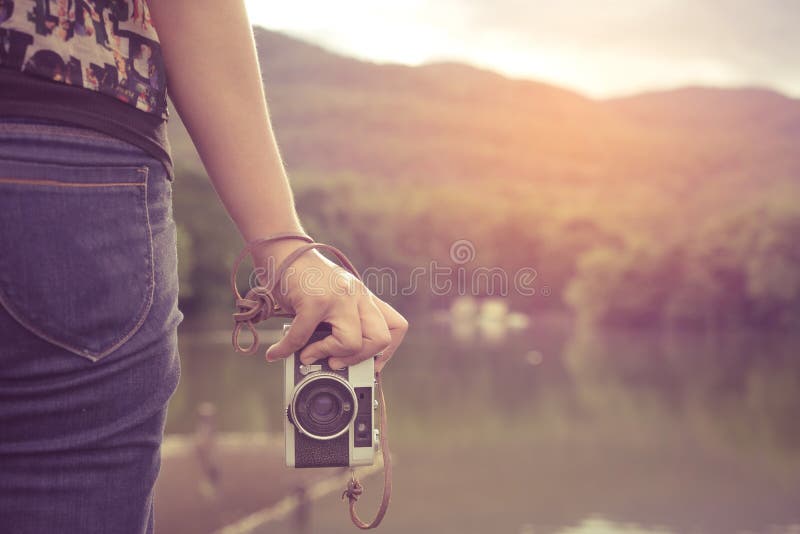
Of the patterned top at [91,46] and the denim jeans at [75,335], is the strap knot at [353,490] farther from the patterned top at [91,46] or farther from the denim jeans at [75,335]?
the patterned top at [91,46]

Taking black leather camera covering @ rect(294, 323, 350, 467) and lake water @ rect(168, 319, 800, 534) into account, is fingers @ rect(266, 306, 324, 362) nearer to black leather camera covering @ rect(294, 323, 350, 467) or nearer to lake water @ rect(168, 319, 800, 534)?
black leather camera covering @ rect(294, 323, 350, 467)

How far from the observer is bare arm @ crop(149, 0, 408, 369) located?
0.93 metres

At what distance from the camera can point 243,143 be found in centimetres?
95

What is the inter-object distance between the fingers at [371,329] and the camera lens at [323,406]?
9 cm

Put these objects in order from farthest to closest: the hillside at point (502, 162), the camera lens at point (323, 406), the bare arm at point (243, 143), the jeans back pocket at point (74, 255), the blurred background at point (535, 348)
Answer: the hillside at point (502, 162) → the blurred background at point (535, 348) → the camera lens at point (323, 406) → the bare arm at point (243, 143) → the jeans back pocket at point (74, 255)

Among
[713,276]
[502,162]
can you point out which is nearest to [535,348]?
[713,276]

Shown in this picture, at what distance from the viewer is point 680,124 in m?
124

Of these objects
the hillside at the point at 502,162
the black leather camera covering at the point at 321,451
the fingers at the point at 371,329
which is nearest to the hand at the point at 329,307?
the fingers at the point at 371,329

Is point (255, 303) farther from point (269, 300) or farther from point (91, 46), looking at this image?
point (91, 46)

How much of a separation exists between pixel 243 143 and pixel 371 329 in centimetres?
24

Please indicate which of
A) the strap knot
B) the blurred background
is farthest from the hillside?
the strap knot

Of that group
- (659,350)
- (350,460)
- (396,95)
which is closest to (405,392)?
(659,350)

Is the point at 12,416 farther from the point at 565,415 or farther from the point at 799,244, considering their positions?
the point at 799,244

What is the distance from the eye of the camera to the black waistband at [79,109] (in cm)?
72
